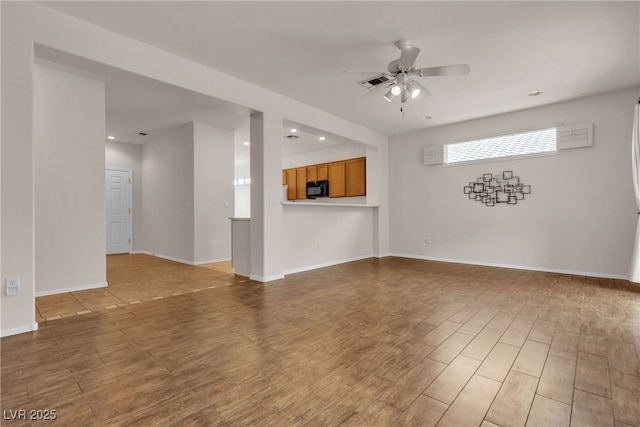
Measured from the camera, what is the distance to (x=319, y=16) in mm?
2672

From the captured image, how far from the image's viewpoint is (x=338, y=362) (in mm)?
1980

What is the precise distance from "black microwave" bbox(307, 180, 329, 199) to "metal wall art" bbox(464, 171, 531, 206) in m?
3.46

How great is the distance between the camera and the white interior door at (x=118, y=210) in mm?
6906

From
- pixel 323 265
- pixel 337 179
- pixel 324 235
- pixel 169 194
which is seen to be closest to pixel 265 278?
pixel 323 265

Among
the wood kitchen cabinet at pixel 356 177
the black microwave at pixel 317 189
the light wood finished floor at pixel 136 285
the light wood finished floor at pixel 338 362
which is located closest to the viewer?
the light wood finished floor at pixel 338 362

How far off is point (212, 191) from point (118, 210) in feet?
9.06

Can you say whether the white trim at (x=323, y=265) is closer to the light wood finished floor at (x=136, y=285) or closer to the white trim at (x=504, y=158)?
the light wood finished floor at (x=136, y=285)

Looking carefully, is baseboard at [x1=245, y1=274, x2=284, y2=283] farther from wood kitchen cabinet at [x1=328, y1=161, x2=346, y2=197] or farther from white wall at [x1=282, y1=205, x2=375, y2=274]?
wood kitchen cabinet at [x1=328, y1=161, x2=346, y2=197]

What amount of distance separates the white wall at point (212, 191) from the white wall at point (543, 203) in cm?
394

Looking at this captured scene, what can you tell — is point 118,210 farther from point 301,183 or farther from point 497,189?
point 497,189

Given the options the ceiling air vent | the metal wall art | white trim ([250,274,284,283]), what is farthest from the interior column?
the metal wall art

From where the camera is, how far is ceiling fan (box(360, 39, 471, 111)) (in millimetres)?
2912

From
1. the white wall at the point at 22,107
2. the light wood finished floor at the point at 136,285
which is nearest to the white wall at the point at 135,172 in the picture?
the light wood finished floor at the point at 136,285

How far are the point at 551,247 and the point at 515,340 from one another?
3.48 m
